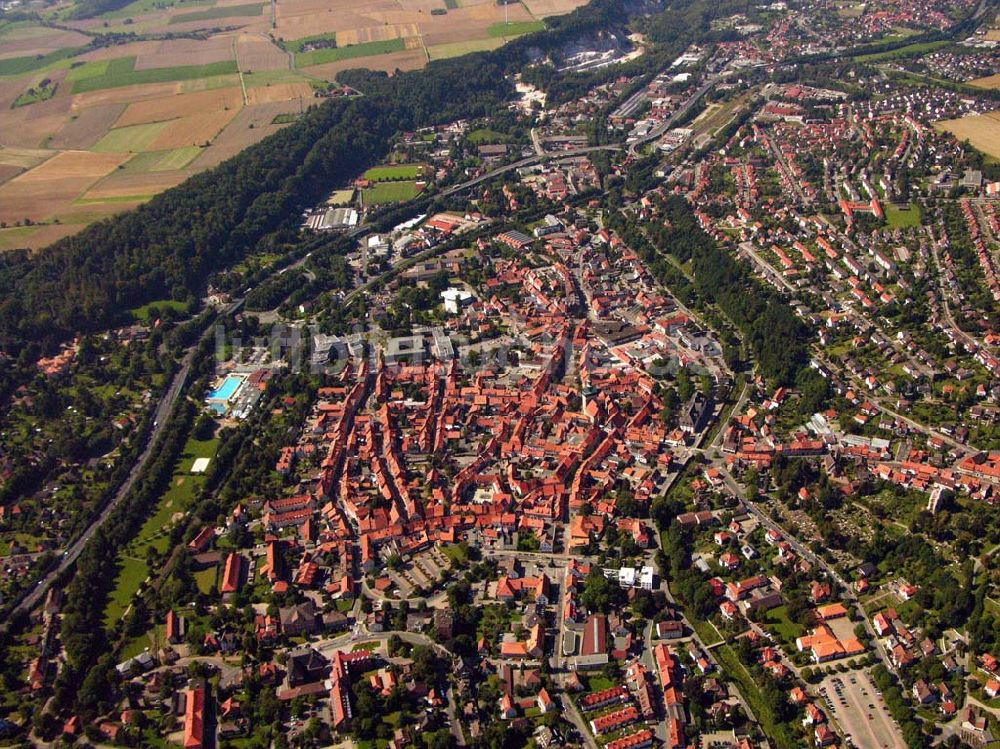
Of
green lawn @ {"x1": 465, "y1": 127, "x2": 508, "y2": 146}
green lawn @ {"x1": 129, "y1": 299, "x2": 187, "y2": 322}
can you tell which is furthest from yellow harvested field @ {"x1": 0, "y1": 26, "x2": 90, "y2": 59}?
green lawn @ {"x1": 129, "y1": 299, "x2": 187, "y2": 322}

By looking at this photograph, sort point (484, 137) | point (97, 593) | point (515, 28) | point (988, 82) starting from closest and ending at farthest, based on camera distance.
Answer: point (97, 593)
point (484, 137)
point (988, 82)
point (515, 28)

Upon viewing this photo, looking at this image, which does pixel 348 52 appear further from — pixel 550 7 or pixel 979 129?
pixel 979 129

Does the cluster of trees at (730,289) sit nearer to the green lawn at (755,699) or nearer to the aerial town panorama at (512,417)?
the aerial town panorama at (512,417)

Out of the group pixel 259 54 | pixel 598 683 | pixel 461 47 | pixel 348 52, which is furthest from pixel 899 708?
pixel 259 54

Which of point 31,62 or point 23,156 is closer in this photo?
point 23,156

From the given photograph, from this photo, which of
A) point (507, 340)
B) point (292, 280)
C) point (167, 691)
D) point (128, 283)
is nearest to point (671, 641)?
point (167, 691)

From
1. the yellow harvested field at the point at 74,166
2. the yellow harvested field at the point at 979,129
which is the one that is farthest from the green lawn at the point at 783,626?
the yellow harvested field at the point at 74,166

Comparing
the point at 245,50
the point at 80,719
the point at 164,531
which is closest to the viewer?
the point at 80,719

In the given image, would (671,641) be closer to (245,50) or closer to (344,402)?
(344,402)
